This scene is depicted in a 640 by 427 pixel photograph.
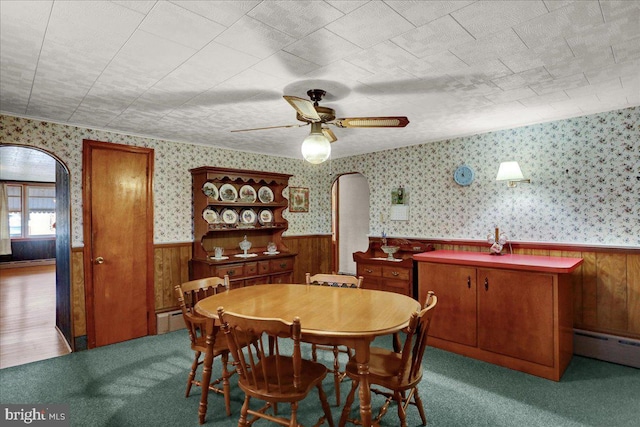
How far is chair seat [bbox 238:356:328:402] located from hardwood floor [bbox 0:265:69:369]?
2.91 metres

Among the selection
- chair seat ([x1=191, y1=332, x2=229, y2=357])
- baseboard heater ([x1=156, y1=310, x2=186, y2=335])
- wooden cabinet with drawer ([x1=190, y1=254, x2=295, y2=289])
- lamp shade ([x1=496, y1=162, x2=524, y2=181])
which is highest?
lamp shade ([x1=496, y1=162, x2=524, y2=181])

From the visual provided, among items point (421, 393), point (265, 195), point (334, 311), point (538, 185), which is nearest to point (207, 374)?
point (334, 311)

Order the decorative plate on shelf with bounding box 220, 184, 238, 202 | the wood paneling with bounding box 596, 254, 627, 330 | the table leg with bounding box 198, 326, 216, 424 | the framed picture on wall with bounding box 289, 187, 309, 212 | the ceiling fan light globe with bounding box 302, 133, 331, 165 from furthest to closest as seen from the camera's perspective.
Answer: the framed picture on wall with bounding box 289, 187, 309, 212, the decorative plate on shelf with bounding box 220, 184, 238, 202, the wood paneling with bounding box 596, 254, 627, 330, the ceiling fan light globe with bounding box 302, 133, 331, 165, the table leg with bounding box 198, 326, 216, 424

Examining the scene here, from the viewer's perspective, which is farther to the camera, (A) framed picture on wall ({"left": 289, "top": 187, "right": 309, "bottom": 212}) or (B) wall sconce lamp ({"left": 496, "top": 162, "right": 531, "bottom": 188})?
(A) framed picture on wall ({"left": 289, "top": 187, "right": 309, "bottom": 212})

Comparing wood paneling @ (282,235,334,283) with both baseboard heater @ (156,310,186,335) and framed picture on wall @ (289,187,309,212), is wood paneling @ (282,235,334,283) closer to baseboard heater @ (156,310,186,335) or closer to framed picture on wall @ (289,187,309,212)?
framed picture on wall @ (289,187,309,212)

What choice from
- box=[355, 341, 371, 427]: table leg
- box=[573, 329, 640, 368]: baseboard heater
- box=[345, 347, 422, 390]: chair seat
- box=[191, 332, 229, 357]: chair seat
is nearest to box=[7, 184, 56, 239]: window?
box=[191, 332, 229, 357]: chair seat

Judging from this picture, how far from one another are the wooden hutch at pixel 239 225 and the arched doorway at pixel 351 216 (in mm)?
1896

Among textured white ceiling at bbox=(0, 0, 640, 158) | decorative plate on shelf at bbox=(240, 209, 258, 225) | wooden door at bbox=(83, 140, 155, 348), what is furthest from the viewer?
decorative plate on shelf at bbox=(240, 209, 258, 225)

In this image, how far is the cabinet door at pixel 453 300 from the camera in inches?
139

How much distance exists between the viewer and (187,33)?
1.97 metres

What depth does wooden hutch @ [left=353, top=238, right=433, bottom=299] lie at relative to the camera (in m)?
4.38

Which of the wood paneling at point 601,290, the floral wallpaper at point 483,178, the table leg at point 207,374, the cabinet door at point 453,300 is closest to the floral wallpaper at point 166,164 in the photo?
the floral wallpaper at point 483,178

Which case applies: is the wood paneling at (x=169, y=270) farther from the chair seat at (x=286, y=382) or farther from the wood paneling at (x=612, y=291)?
the wood paneling at (x=612, y=291)

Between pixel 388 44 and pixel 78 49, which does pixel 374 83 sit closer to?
pixel 388 44
